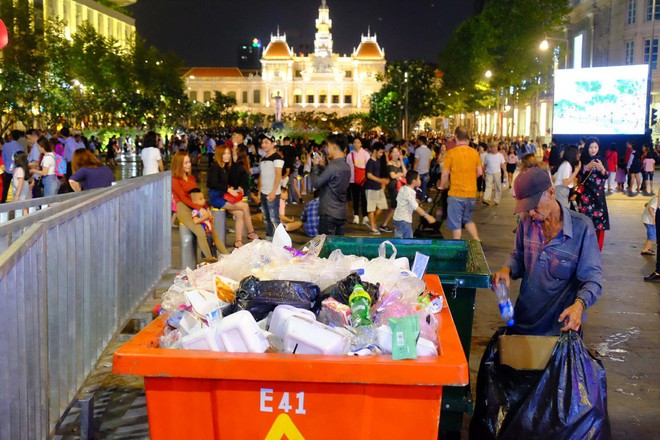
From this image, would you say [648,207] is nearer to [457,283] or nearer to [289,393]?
[457,283]

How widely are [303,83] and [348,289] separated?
17172cm

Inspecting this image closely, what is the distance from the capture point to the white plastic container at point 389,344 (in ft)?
10.1

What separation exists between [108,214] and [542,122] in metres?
67.4

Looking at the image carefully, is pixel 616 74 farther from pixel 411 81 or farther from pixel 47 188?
pixel 411 81

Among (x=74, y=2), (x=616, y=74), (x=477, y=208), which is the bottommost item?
(x=477, y=208)

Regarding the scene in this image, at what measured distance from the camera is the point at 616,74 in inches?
1210

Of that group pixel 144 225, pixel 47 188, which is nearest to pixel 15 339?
pixel 144 225

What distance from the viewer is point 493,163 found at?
19.8 metres

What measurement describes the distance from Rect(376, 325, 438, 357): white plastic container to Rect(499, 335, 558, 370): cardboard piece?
1.08 m

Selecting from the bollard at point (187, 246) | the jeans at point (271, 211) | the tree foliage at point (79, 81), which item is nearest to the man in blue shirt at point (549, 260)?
the bollard at point (187, 246)

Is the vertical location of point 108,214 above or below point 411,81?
below

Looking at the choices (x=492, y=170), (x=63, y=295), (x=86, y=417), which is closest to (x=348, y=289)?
(x=63, y=295)

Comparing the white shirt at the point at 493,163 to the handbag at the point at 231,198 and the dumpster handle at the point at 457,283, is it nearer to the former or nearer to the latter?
the handbag at the point at 231,198

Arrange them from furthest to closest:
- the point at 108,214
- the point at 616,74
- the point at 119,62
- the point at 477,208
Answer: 1. the point at 119,62
2. the point at 616,74
3. the point at 477,208
4. the point at 108,214
